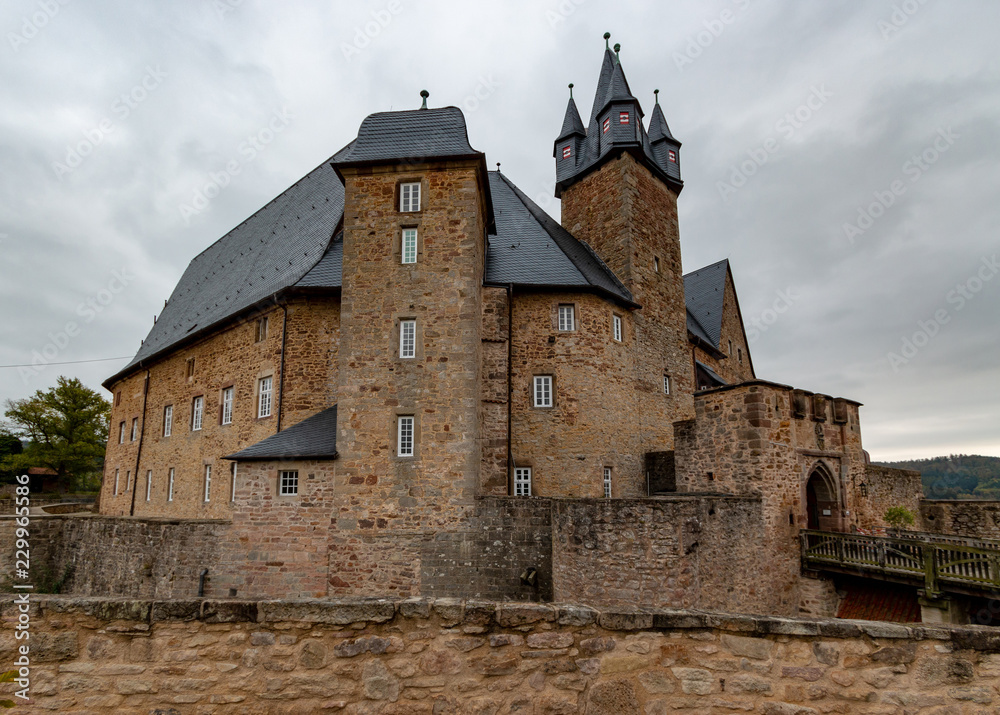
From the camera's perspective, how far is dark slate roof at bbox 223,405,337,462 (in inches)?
520

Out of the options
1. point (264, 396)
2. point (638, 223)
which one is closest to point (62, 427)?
point (264, 396)

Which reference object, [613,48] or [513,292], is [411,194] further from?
[613,48]

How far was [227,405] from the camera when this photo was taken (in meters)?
19.8

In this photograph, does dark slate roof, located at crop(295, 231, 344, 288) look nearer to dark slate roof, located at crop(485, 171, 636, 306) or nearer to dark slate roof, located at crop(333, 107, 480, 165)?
dark slate roof, located at crop(333, 107, 480, 165)

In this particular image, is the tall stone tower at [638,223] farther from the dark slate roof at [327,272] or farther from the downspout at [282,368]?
the downspout at [282,368]

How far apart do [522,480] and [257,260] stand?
47.3ft

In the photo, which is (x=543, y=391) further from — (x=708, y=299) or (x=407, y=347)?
(x=708, y=299)

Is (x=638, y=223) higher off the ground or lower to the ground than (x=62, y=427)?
higher

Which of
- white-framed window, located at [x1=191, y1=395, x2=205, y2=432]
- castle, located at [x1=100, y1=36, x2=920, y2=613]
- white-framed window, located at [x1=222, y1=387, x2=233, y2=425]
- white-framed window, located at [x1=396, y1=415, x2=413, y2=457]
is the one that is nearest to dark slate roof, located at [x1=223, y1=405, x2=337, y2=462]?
castle, located at [x1=100, y1=36, x2=920, y2=613]

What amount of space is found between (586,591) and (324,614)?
9.02m

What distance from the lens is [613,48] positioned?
26359mm

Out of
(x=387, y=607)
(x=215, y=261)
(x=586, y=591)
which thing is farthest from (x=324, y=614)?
(x=215, y=261)

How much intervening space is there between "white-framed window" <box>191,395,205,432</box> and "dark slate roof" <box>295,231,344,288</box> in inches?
282

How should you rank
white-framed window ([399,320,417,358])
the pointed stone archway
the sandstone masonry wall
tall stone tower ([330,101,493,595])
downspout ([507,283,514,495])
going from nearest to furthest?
tall stone tower ([330,101,493,595]) → white-framed window ([399,320,417,358]) → the pointed stone archway → downspout ([507,283,514,495]) → the sandstone masonry wall
